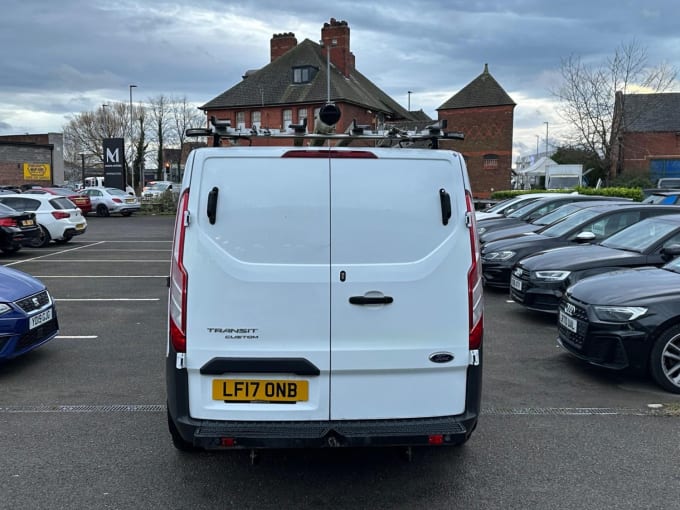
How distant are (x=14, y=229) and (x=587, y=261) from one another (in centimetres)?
1391

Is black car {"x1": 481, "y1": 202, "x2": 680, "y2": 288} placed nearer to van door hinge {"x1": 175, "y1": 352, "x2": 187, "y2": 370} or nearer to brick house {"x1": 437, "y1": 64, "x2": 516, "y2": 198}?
van door hinge {"x1": 175, "y1": 352, "x2": 187, "y2": 370}

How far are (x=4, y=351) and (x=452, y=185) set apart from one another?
4.70 metres

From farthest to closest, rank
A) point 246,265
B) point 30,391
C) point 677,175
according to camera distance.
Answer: point 677,175, point 30,391, point 246,265

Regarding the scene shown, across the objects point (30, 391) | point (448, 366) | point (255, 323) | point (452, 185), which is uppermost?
point (452, 185)

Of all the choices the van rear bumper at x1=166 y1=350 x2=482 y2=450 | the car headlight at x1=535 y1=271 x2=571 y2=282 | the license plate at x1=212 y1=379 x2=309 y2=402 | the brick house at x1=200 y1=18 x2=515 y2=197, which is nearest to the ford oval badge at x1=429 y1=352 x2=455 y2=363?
the van rear bumper at x1=166 y1=350 x2=482 y2=450

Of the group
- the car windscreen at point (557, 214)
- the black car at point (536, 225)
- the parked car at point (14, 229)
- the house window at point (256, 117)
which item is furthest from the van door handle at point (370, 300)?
the house window at point (256, 117)

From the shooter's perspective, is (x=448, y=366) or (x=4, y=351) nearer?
Result: (x=448, y=366)

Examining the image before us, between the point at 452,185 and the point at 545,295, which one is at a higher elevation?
the point at 452,185

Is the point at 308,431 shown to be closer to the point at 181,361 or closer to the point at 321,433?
the point at 321,433

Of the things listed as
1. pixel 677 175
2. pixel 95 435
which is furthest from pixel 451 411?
pixel 677 175

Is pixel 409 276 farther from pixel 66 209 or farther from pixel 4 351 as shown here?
pixel 66 209

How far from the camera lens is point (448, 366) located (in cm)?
354

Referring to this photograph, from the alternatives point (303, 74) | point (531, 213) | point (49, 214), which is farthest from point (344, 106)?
point (531, 213)

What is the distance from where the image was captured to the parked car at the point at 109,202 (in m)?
35.0
